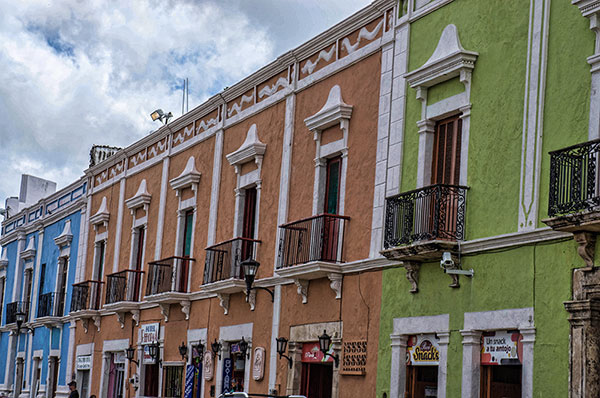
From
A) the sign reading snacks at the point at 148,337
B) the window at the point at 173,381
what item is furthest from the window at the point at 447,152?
the sign reading snacks at the point at 148,337

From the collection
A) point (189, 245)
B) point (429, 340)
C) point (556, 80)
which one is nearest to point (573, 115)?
point (556, 80)

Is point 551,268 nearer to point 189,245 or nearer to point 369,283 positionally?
point 369,283

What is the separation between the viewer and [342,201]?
53.7 ft

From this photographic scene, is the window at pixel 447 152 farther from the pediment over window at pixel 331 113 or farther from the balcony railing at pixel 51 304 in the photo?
the balcony railing at pixel 51 304

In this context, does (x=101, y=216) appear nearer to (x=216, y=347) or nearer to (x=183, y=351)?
(x=183, y=351)

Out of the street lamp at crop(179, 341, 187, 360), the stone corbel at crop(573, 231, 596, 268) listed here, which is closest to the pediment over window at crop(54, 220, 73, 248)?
the street lamp at crop(179, 341, 187, 360)

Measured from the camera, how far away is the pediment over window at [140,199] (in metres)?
24.5

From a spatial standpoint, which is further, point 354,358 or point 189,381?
point 189,381

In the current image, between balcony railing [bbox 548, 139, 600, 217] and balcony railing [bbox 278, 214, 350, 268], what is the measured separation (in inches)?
204

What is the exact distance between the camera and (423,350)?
45.5ft

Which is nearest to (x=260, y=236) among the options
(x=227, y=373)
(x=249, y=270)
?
(x=249, y=270)

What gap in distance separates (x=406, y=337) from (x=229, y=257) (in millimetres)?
5691

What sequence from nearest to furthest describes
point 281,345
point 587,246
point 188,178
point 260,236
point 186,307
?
1. point 587,246
2. point 281,345
3. point 260,236
4. point 186,307
5. point 188,178

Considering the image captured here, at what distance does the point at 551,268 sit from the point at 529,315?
0.64 m
